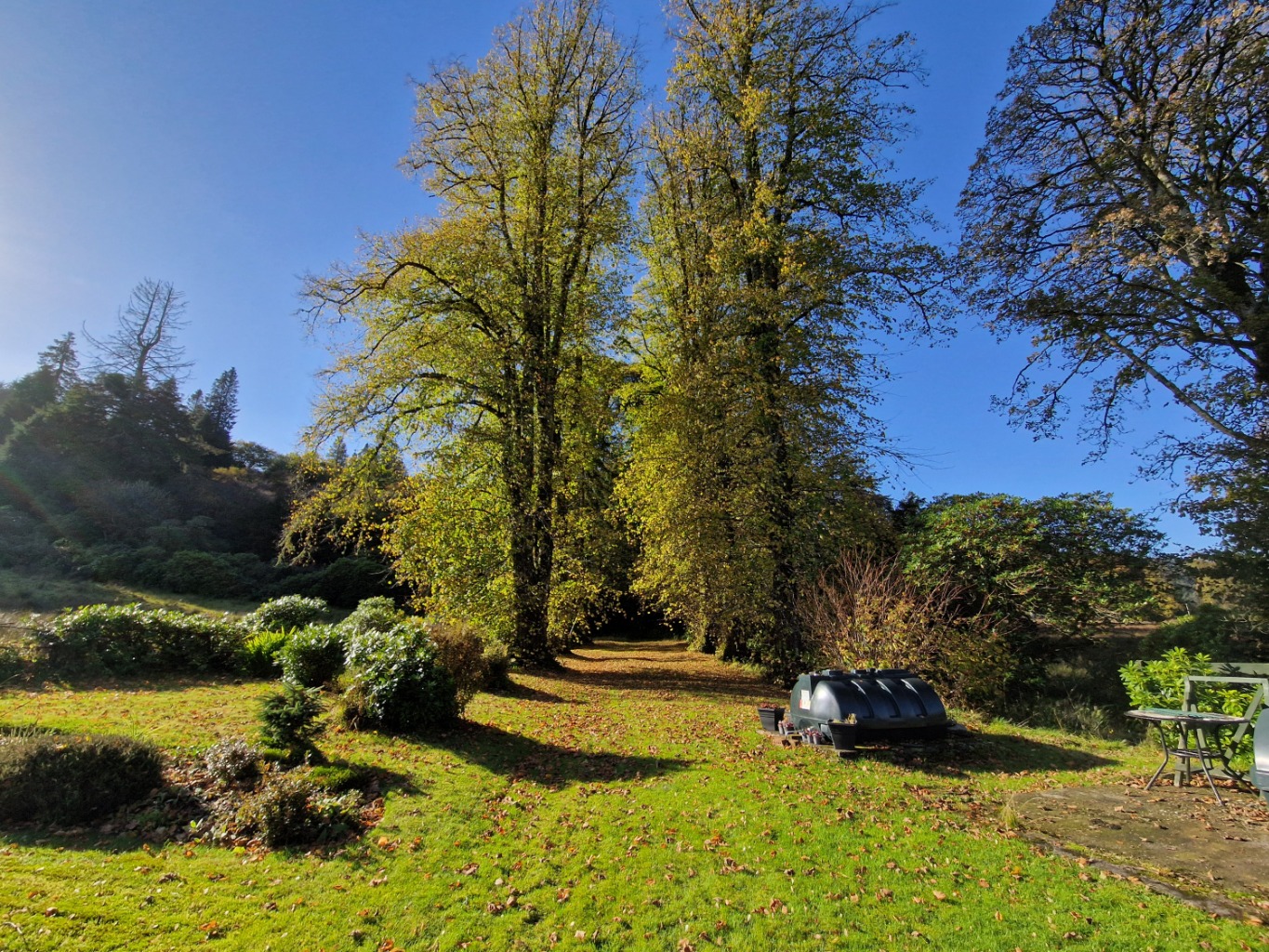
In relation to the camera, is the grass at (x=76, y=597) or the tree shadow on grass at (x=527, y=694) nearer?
the tree shadow on grass at (x=527, y=694)

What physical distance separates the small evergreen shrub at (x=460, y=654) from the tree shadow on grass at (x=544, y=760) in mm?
825

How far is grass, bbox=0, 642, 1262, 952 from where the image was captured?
12.2 feet

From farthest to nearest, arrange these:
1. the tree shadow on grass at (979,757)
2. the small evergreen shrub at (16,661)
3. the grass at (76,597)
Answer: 1. the grass at (76,597)
2. the small evergreen shrub at (16,661)
3. the tree shadow on grass at (979,757)

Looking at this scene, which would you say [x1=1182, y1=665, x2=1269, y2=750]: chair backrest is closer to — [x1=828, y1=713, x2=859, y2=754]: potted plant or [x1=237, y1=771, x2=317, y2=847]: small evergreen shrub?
[x1=828, y1=713, x2=859, y2=754]: potted plant

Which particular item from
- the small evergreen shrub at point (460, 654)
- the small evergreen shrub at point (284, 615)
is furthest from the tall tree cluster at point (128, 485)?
the small evergreen shrub at point (460, 654)

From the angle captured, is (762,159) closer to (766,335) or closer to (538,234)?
(766,335)

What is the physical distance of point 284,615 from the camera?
1493cm

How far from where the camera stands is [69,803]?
4883 mm

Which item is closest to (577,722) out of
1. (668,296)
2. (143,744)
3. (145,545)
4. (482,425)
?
(143,744)

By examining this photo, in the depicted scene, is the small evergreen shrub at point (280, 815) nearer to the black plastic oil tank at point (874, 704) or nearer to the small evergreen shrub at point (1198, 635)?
the black plastic oil tank at point (874, 704)

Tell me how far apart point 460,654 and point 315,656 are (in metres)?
Result: 2.77

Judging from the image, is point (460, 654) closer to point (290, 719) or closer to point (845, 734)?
point (290, 719)

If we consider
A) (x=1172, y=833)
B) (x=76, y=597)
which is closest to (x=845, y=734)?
(x=1172, y=833)

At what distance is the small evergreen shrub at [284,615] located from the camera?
14211 millimetres
